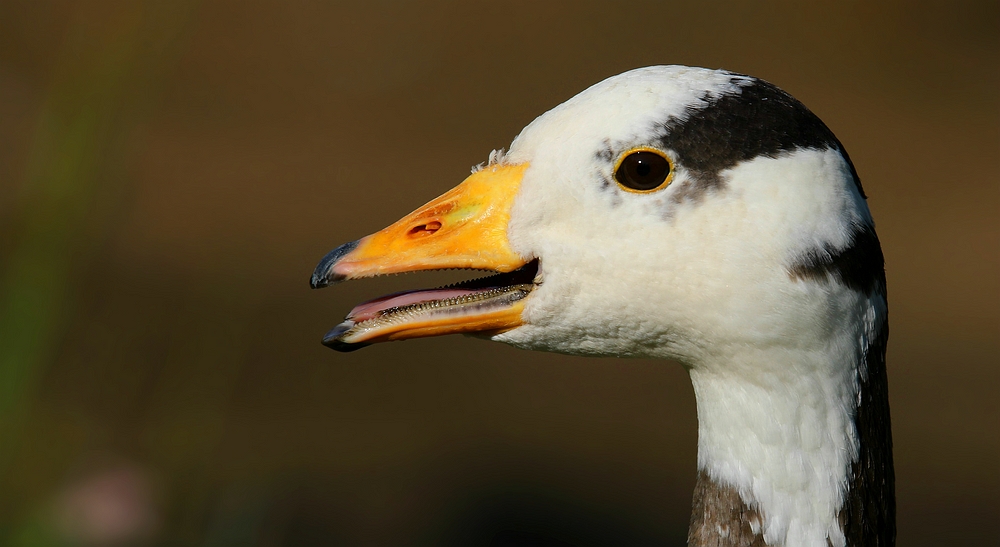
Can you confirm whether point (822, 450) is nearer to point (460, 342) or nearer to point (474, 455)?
point (474, 455)

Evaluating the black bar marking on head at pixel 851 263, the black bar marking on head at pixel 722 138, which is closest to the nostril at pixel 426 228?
the black bar marking on head at pixel 722 138

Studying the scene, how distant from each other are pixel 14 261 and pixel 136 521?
86cm

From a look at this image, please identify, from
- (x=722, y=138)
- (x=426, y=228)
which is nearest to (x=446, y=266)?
(x=426, y=228)

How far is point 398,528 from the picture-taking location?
7.19 metres

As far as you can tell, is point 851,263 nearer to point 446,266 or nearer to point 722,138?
point 722,138

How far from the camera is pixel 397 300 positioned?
278 cm

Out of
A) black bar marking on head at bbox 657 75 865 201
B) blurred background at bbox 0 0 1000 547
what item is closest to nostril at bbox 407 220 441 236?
black bar marking on head at bbox 657 75 865 201

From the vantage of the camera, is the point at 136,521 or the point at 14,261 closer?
the point at 14,261

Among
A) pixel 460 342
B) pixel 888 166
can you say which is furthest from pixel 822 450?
pixel 888 166

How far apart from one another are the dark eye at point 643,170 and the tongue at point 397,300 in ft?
1.76

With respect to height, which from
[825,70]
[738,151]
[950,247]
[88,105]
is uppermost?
[825,70]

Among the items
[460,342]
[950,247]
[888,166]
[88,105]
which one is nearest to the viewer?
[88,105]

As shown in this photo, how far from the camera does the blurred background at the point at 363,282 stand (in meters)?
2.93

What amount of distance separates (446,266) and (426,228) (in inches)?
6.6
